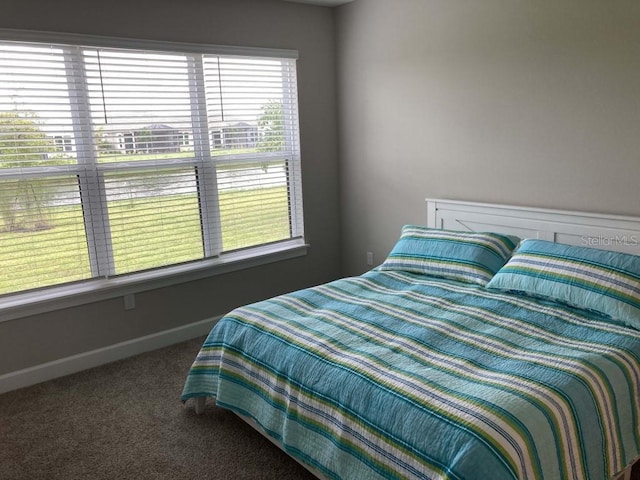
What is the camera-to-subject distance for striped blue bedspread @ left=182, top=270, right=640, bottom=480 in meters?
1.71

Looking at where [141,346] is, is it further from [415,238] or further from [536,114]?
[536,114]

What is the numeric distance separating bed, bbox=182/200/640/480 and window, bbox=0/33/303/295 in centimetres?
119

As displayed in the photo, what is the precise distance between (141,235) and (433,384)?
7.71 ft

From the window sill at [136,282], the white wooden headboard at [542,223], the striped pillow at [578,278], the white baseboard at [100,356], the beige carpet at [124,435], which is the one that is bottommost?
the beige carpet at [124,435]

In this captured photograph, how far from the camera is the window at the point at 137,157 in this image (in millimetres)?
3062

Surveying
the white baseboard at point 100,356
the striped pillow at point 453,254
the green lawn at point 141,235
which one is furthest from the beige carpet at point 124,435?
the striped pillow at point 453,254

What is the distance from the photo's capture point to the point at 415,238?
337 cm

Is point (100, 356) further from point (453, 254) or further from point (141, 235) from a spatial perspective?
point (453, 254)

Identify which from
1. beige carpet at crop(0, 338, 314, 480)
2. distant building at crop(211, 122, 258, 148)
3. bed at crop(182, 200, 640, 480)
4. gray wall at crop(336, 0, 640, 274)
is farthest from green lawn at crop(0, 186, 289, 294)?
bed at crop(182, 200, 640, 480)

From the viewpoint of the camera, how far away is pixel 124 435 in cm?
267

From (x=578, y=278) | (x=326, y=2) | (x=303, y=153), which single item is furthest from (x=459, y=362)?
(x=326, y=2)

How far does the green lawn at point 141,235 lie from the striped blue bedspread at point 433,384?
45.1 inches

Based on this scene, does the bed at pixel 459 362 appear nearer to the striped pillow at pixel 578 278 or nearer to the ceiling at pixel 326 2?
the striped pillow at pixel 578 278

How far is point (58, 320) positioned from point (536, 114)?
319cm
